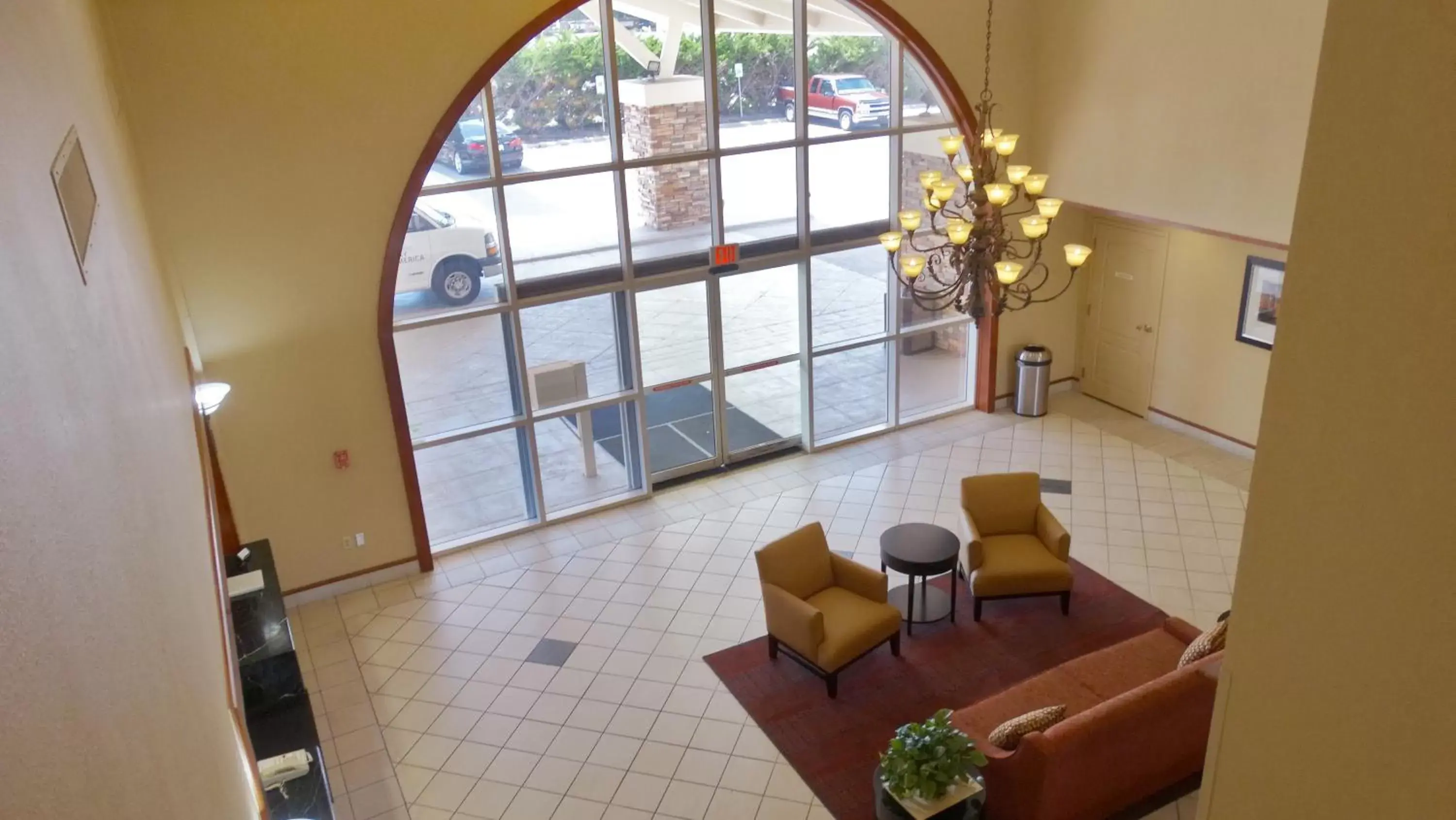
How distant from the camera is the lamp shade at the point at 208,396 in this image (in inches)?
221

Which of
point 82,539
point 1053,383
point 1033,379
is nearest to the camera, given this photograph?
point 82,539

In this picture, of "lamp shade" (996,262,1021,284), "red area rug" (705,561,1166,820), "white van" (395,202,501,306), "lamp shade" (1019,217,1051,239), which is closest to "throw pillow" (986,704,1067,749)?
"red area rug" (705,561,1166,820)

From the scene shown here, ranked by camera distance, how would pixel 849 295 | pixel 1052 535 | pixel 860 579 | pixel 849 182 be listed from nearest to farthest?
pixel 860 579 < pixel 1052 535 < pixel 849 182 < pixel 849 295

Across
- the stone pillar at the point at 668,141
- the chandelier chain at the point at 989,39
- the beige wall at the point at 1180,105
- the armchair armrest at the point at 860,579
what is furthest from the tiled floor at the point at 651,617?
the chandelier chain at the point at 989,39

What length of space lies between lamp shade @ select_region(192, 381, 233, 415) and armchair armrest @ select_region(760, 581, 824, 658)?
131 inches

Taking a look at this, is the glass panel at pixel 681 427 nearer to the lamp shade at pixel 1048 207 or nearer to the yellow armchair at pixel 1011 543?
the yellow armchair at pixel 1011 543

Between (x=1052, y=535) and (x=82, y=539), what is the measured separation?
21.2ft

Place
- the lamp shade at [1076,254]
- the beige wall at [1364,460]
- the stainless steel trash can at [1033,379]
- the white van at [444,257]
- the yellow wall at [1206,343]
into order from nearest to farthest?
the beige wall at [1364,460] → the lamp shade at [1076,254] → the white van at [444,257] → the yellow wall at [1206,343] → the stainless steel trash can at [1033,379]

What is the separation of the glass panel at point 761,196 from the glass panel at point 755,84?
17cm

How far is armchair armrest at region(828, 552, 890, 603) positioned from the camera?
6457 mm

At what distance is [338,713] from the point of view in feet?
20.9

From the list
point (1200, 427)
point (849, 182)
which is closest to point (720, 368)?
point (849, 182)

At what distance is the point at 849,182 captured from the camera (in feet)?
30.0

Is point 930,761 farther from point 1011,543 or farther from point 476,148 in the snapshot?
point 476,148
